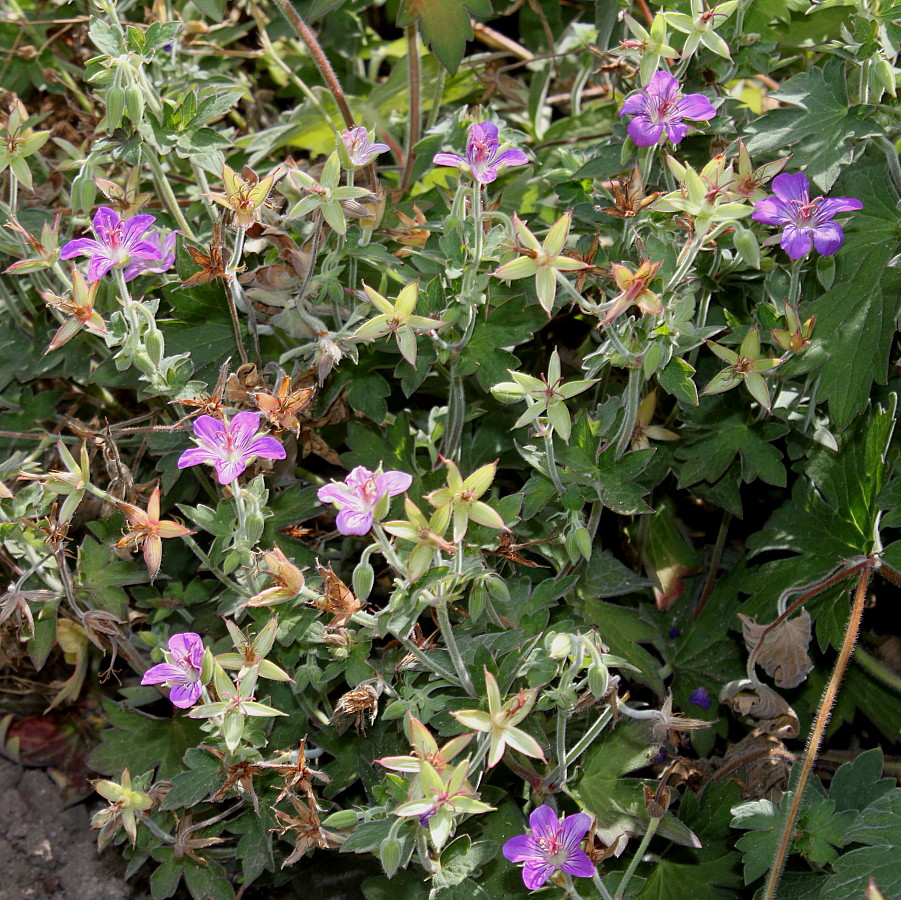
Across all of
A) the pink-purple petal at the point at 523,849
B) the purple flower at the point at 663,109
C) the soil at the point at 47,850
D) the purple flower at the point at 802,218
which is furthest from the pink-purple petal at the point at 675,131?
the soil at the point at 47,850

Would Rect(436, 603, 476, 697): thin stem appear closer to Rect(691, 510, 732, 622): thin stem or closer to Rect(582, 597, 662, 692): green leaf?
Rect(582, 597, 662, 692): green leaf

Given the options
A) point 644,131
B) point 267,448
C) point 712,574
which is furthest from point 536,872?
point 644,131

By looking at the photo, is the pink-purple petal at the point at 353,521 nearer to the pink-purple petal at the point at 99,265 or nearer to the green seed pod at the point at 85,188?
the pink-purple petal at the point at 99,265

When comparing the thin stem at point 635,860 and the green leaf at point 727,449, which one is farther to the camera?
the green leaf at point 727,449

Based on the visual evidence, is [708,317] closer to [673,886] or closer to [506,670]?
[506,670]

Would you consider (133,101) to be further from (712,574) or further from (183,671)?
(712,574)

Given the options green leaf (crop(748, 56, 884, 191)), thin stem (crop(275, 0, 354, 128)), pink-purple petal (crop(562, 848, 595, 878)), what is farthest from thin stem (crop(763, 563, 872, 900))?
thin stem (crop(275, 0, 354, 128))
